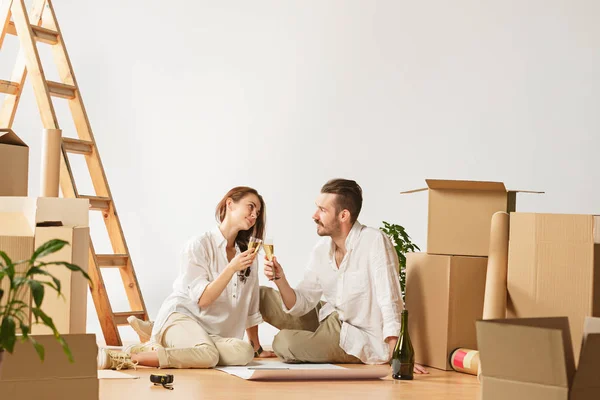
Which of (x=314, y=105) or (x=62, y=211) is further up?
(x=314, y=105)

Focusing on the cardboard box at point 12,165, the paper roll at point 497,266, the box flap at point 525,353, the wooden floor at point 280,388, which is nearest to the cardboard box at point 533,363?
the box flap at point 525,353

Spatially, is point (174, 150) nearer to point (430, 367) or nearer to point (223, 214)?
point (223, 214)

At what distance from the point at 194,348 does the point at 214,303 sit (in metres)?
0.30

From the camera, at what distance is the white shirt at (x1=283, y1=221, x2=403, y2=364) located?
12.3 feet

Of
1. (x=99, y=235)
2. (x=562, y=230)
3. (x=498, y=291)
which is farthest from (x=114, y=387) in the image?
(x=99, y=235)

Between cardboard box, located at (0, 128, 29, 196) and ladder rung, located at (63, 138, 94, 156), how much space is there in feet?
4.86

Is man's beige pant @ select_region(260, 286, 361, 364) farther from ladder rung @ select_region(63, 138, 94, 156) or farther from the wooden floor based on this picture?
ladder rung @ select_region(63, 138, 94, 156)

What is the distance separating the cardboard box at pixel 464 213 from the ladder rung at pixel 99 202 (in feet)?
5.58

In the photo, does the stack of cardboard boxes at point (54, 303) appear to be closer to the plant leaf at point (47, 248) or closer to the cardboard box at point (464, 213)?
the plant leaf at point (47, 248)

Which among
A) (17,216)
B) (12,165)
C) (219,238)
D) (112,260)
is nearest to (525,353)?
(17,216)

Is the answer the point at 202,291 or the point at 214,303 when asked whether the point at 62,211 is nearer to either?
the point at 202,291

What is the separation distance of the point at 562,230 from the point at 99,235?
3.50 metres

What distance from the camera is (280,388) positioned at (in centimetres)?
304

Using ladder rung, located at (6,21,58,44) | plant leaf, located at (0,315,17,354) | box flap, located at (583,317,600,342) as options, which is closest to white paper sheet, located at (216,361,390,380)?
box flap, located at (583,317,600,342)
